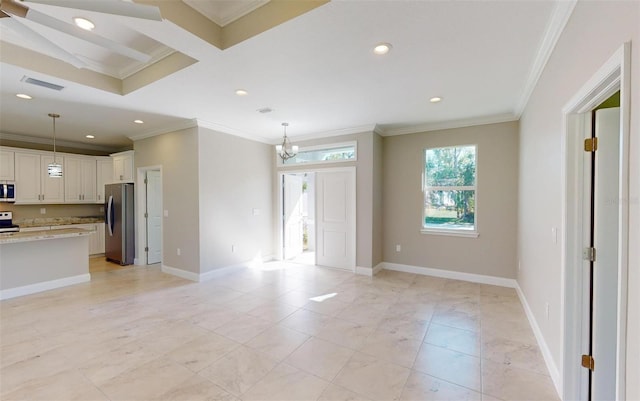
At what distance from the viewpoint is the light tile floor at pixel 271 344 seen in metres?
2.07

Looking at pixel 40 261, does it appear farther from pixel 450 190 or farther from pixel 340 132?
pixel 450 190

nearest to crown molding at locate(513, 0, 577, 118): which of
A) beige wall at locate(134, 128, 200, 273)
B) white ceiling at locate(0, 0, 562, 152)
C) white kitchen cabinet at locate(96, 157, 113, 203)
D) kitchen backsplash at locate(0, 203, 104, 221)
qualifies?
white ceiling at locate(0, 0, 562, 152)

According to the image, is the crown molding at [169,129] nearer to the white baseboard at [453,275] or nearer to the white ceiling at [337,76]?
the white ceiling at [337,76]

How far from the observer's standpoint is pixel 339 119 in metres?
4.51

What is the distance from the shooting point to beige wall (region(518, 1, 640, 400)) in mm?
1100

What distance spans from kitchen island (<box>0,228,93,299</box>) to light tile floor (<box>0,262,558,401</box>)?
24cm

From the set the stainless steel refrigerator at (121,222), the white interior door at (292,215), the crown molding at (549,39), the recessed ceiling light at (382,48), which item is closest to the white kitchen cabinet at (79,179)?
the stainless steel refrigerator at (121,222)

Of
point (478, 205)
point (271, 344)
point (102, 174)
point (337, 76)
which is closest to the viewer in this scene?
point (271, 344)

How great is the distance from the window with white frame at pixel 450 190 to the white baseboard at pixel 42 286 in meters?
5.97

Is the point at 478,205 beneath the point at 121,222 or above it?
above

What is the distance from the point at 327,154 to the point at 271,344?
3765 mm

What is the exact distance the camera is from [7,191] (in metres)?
5.36

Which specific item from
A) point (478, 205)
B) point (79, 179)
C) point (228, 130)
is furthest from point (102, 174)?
point (478, 205)

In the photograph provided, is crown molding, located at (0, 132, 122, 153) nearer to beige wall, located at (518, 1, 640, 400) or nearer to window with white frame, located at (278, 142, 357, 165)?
window with white frame, located at (278, 142, 357, 165)
